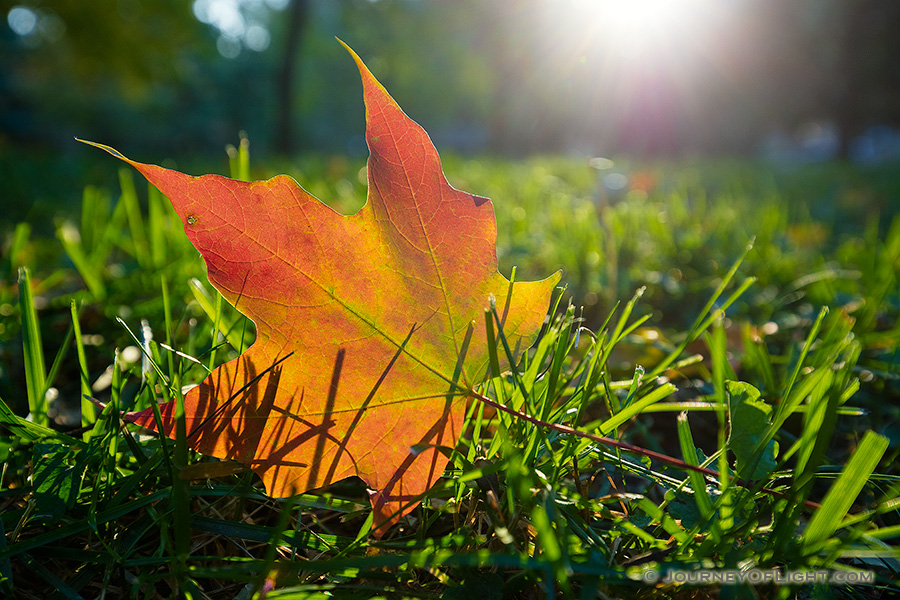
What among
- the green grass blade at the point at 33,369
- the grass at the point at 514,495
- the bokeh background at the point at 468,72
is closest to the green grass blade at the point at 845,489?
the grass at the point at 514,495

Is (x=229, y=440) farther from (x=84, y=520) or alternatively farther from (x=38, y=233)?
(x=38, y=233)

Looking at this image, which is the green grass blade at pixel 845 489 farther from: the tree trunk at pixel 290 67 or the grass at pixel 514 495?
the tree trunk at pixel 290 67

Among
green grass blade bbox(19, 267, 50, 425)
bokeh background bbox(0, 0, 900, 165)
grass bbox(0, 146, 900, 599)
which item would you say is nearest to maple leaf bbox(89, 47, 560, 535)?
grass bbox(0, 146, 900, 599)

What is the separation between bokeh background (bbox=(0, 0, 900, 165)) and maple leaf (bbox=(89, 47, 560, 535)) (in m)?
10.7

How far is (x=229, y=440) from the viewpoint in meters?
0.58

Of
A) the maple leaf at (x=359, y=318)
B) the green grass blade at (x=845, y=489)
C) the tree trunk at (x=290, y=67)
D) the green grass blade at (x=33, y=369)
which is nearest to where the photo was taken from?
the green grass blade at (x=845, y=489)

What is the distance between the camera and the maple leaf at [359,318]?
1.85 ft

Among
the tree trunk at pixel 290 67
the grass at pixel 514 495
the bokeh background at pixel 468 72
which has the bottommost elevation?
the grass at pixel 514 495

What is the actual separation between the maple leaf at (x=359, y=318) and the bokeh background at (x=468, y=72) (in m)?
10.7

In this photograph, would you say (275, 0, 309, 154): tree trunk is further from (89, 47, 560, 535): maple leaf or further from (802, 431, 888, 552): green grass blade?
(802, 431, 888, 552): green grass blade

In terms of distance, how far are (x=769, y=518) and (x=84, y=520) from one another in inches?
33.9

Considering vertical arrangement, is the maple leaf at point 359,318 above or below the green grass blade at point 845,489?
above

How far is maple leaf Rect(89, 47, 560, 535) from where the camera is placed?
0.56 m

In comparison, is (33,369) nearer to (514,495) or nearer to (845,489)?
(514,495)
